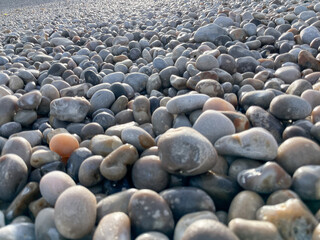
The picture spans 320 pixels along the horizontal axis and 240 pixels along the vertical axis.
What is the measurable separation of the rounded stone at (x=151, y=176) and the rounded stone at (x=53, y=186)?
264 mm

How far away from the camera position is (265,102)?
167 centimetres

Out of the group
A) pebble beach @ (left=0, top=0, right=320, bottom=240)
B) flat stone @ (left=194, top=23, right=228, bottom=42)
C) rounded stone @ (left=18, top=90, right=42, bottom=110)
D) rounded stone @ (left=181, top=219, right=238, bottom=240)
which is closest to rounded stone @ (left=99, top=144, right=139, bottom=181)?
pebble beach @ (left=0, top=0, right=320, bottom=240)

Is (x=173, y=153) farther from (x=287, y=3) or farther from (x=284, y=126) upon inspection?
(x=287, y=3)

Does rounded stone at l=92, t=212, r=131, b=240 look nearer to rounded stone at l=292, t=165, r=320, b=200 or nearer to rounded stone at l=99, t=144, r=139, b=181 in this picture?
rounded stone at l=99, t=144, r=139, b=181

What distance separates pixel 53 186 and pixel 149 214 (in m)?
0.41

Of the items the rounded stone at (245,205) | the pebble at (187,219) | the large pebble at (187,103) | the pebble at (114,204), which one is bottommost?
the rounded stone at (245,205)

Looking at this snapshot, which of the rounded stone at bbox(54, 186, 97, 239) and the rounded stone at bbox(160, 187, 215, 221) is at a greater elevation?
the rounded stone at bbox(54, 186, 97, 239)

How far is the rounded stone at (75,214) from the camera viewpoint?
40.6 inches

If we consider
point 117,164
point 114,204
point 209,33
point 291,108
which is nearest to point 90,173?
point 117,164

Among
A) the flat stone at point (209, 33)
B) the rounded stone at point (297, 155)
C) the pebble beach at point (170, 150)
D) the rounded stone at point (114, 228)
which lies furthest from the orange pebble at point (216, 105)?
the flat stone at point (209, 33)

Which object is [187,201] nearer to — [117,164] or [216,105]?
[117,164]

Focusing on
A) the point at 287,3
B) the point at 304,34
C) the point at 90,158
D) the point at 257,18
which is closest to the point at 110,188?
the point at 90,158

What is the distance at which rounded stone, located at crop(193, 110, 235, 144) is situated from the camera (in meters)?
1.37

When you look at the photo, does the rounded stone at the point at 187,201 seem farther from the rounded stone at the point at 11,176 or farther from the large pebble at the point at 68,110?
the large pebble at the point at 68,110
